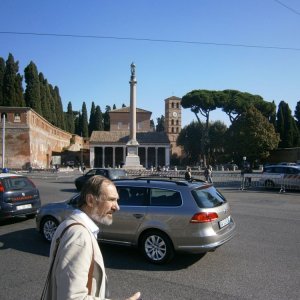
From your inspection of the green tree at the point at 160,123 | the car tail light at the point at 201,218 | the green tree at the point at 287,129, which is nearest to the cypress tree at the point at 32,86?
the green tree at the point at 287,129

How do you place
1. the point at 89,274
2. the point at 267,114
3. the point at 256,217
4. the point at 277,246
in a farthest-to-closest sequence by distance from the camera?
the point at 267,114 < the point at 256,217 < the point at 277,246 < the point at 89,274

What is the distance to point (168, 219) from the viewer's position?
6.71 m

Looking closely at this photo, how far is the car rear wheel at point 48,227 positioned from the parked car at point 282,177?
17.0 metres

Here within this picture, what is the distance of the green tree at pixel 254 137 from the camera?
58.8 meters

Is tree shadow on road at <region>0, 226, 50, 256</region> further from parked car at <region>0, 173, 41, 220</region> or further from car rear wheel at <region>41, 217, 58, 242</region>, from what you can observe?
parked car at <region>0, 173, 41, 220</region>

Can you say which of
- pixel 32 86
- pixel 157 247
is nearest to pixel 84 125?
pixel 32 86

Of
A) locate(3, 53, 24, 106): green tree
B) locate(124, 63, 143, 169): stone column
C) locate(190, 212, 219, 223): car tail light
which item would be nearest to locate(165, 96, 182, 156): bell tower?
locate(3, 53, 24, 106): green tree

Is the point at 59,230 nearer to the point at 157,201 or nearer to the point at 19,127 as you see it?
the point at 157,201

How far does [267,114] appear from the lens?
234 feet

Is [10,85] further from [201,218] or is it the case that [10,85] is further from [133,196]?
[201,218]

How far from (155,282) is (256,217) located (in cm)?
712

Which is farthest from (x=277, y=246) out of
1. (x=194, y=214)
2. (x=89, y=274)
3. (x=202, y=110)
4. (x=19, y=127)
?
(x=202, y=110)

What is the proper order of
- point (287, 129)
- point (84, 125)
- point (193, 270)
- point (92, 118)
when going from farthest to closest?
point (92, 118), point (84, 125), point (287, 129), point (193, 270)

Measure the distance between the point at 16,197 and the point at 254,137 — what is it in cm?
5163
